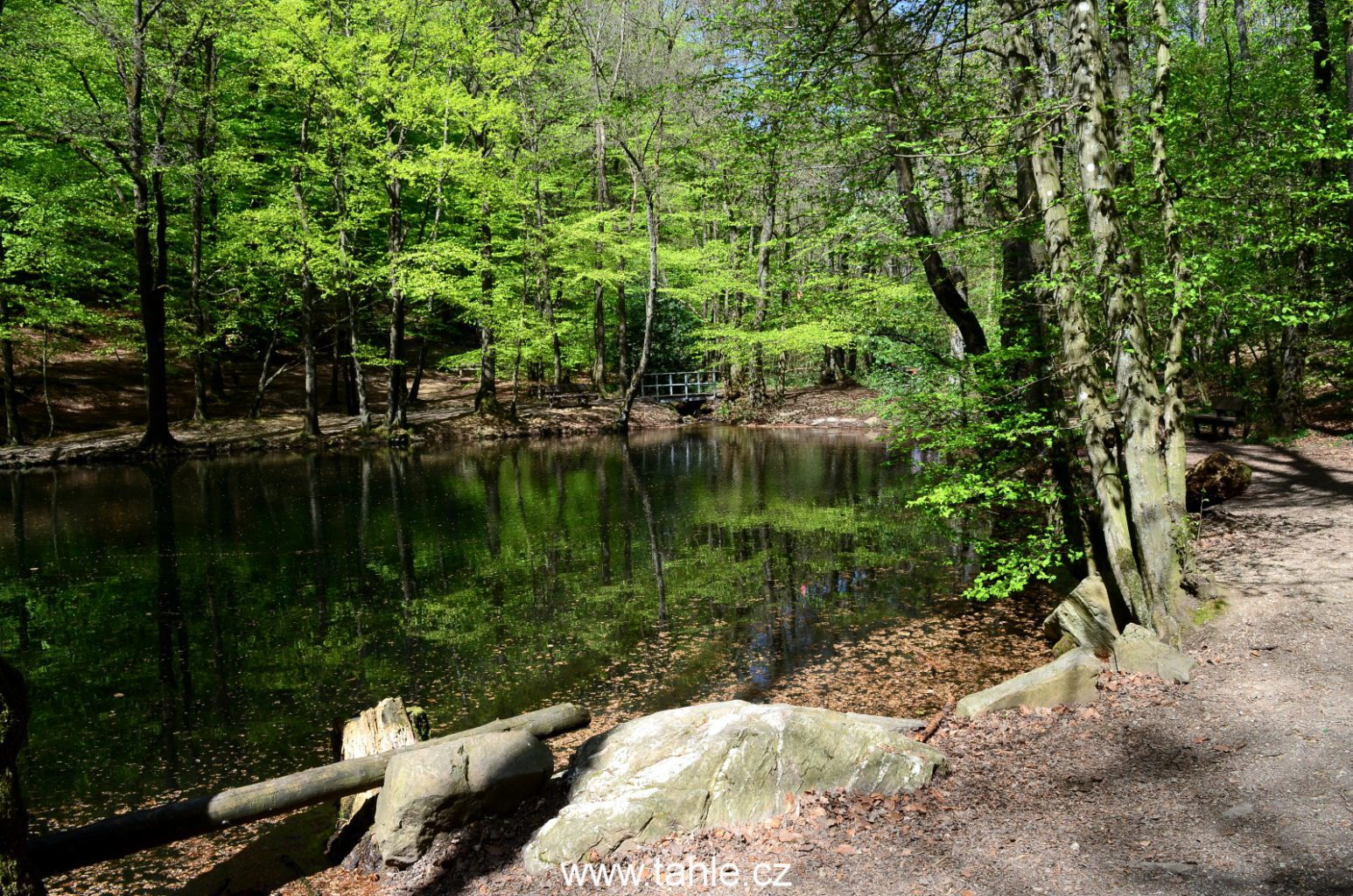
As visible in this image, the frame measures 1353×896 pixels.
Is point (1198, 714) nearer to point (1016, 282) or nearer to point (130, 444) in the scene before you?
point (1016, 282)

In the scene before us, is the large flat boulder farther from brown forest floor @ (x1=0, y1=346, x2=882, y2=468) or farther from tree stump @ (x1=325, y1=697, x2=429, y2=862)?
brown forest floor @ (x1=0, y1=346, x2=882, y2=468)

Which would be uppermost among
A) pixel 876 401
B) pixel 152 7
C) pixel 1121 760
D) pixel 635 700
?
pixel 152 7

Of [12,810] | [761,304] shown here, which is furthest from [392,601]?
[761,304]

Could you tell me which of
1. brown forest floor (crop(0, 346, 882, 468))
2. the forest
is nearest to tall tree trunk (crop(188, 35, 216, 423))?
the forest

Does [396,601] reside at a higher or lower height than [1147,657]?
lower

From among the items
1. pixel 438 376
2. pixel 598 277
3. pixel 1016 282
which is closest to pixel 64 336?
pixel 438 376

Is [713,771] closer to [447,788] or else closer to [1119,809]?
[447,788]

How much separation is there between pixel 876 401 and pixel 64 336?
28.1m

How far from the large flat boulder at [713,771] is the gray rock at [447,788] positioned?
0.33 meters

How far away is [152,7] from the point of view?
2198 cm

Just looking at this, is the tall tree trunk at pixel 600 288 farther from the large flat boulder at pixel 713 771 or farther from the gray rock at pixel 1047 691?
the large flat boulder at pixel 713 771

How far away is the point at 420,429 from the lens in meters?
27.3

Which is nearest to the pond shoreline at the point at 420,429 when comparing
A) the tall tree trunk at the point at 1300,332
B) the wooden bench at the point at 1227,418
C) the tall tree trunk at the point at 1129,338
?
the wooden bench at the point at 1227,418

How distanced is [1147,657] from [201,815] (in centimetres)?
609
